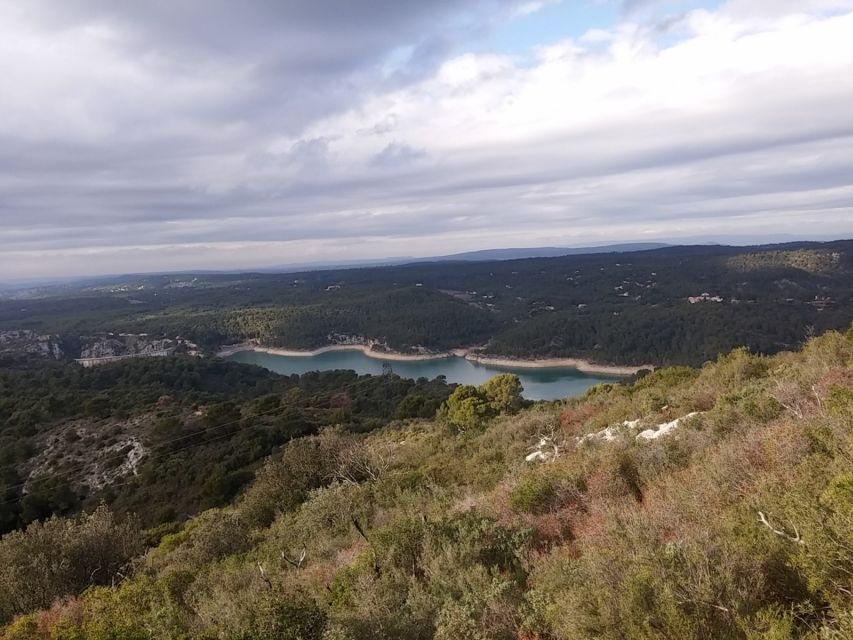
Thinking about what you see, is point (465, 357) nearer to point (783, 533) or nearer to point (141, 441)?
point (141, 441)

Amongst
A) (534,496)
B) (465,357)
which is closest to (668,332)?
(465,357)

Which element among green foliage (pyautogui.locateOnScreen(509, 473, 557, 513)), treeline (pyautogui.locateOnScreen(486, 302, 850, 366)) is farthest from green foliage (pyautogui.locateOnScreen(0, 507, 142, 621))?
treeline (pyautogui.locateOnScreen(486, 302, 850, 366))

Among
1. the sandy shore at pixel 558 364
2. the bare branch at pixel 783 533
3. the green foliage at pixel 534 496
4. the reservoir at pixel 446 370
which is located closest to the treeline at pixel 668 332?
the sandy shore at pixel 558 364

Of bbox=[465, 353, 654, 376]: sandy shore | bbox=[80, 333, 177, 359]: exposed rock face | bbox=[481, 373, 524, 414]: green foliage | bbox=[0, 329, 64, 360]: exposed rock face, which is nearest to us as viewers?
bbox=[481, 373, 524, 414]: green foliage

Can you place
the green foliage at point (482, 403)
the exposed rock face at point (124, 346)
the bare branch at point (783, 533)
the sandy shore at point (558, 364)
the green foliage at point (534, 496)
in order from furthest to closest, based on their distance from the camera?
the exposed rock face at point (124, 346) → the sandy shore at point (558, 364) → the green foliage at point (482, 403) → the green foliage at point (534, 496) → the bare branch at point (783, 533)

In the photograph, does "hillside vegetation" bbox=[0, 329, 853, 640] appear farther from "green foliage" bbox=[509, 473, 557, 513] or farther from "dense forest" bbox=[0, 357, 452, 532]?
"dense forest" bbox=[0, 357, 452, 532]

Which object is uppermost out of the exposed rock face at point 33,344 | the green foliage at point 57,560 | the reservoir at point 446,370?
the green foliage at point 57,560

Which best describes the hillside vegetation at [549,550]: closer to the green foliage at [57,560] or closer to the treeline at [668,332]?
the green foliage at [57,560]
